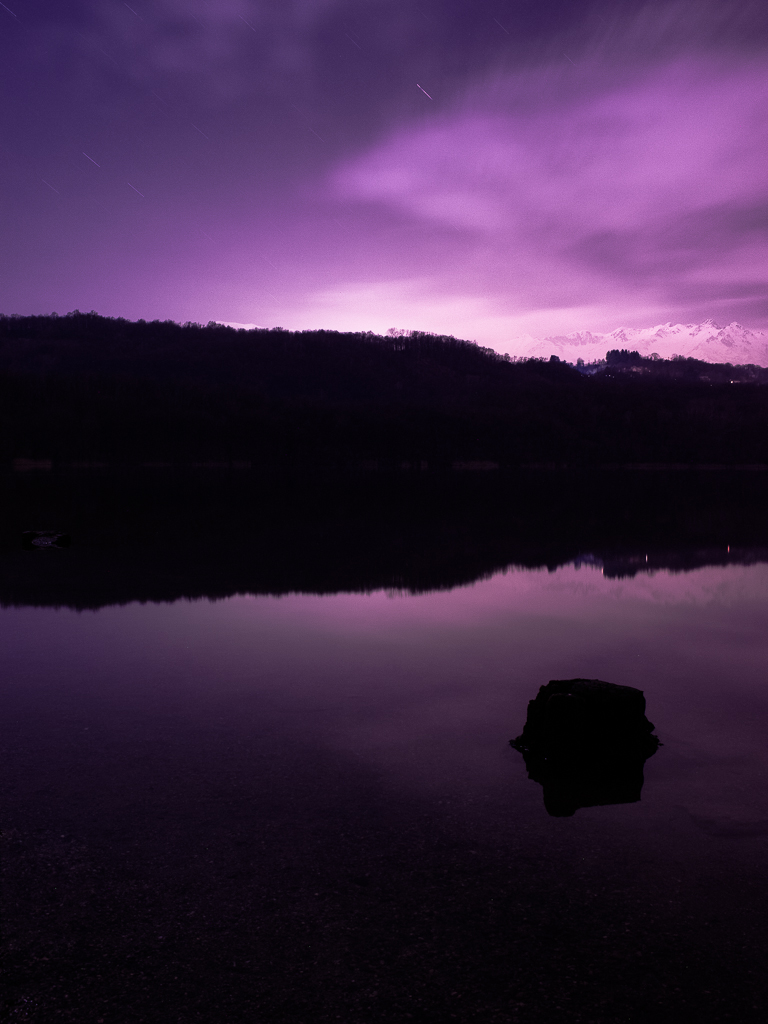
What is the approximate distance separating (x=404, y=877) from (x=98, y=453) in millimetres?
177357

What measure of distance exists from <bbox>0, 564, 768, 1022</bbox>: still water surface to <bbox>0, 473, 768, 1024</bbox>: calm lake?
3 centimetres

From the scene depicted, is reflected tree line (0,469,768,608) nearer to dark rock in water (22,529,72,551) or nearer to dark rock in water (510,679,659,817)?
dark rock in water (22,529,72,551)

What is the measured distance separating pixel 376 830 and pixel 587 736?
3.67 metres

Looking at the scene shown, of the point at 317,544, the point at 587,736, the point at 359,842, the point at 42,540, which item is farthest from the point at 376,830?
the point at 42,540

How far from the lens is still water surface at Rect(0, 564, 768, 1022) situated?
19.2 feet

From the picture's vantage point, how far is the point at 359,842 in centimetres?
797

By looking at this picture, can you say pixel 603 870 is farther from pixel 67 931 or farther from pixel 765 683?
pixel 765 683

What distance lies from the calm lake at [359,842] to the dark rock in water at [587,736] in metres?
0.39

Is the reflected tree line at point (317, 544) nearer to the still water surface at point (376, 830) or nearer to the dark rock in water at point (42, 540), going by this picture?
the dark rock in water at point (42, 540)

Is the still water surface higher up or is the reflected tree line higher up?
the still water surface

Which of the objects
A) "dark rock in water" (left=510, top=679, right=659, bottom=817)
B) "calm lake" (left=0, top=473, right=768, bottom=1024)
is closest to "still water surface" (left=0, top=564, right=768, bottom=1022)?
"calm lake" (left=0, top=473, right=768, bottom=1024)

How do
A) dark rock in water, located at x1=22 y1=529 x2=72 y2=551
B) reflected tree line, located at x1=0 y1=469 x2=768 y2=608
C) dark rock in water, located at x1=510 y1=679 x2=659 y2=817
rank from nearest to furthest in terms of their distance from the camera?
1. dark rock in water, located at x1=510 y1=679 x2=659 y2=817
2. reflected tree line, located at x1=0 y1=469 x2=768 y2=608
3. dark rock in water, located at x1=22 y1=529 x2=72 y2=551

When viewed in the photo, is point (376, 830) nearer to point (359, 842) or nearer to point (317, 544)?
point (359, 842)

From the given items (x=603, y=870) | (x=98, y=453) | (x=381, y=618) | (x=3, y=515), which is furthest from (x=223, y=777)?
(x=98, y=453)
